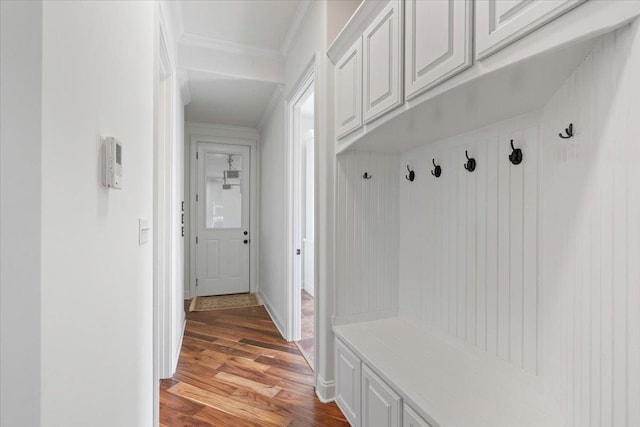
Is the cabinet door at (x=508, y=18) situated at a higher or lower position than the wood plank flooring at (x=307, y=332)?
higher

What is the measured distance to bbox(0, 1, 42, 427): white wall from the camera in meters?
0.54

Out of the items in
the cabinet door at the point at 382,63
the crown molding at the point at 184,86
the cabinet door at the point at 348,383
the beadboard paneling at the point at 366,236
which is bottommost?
the cabinet door at the point at 348,383

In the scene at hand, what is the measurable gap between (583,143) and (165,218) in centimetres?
245

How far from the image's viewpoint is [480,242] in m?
1.47

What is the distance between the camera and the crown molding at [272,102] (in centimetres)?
313

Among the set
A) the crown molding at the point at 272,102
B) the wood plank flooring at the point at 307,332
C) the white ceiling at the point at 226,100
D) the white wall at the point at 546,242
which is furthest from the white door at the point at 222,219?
the white wall at the point at 546,242

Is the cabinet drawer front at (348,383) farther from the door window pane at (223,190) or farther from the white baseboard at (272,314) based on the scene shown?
Result: the door window pane at (223,190)

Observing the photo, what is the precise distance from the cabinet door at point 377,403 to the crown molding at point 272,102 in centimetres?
262

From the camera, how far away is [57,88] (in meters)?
0.66

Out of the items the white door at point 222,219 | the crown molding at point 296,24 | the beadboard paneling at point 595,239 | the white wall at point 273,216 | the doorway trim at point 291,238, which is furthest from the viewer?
the white door at point 222,219

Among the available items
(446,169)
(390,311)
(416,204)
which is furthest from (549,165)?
(390,311)

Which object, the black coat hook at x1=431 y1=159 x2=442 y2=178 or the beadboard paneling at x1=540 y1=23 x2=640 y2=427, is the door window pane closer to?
the black coat hook at x1=431 y1=159 x2=442 y2=178

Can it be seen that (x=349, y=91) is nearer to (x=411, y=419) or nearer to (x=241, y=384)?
(x=411, y=419)

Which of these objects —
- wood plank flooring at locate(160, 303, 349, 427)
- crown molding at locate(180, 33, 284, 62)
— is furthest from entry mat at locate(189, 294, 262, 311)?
Result: crown molding at locate(180, 33, 284, 62)
